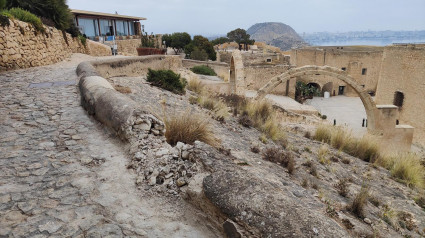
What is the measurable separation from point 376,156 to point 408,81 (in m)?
12.2

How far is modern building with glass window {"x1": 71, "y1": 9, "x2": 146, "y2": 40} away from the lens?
23.5m

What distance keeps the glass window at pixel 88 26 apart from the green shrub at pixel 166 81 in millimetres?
17859

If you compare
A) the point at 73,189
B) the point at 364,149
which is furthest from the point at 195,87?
the point at 73,189

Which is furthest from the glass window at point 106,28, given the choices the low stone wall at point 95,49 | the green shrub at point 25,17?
the green shrub at point 25,17


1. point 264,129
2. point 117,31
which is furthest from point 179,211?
point 117,31

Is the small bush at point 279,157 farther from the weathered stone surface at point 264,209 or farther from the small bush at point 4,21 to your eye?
the small bush at point 4,21

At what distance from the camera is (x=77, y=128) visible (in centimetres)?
382

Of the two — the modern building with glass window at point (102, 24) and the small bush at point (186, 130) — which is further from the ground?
the modern building with glass window at point (102, 24)

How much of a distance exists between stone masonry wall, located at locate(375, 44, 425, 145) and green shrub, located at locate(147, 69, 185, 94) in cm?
1419

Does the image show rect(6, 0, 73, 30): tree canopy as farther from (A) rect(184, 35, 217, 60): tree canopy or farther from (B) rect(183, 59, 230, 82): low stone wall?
(A) rect(184, 35, 217, 60): tree canopy

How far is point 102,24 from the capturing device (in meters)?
26.7

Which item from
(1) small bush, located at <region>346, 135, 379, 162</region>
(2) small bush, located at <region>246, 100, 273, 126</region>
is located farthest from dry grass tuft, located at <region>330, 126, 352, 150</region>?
(2) small bush, located at <region>246, 100, 273, 126</region>

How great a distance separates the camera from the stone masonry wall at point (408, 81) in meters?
15.3

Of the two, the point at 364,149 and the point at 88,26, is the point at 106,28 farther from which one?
the point at 364,149
